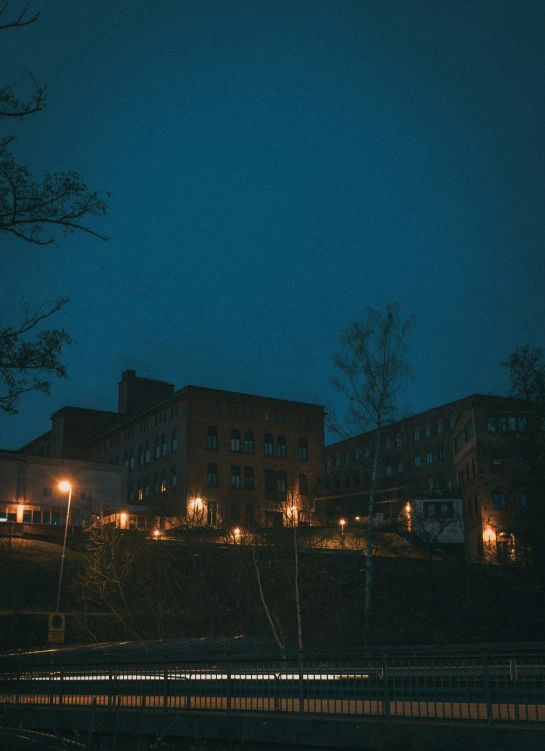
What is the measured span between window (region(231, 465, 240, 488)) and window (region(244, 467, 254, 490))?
1047mm

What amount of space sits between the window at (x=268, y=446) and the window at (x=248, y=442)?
1.86 metres

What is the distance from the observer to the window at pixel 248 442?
4148 inches

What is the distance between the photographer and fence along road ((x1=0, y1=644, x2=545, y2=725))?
50.4 ft

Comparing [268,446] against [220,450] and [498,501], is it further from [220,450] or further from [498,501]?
[498,501]

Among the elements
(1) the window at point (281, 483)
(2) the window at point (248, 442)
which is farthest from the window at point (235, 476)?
(1) the window at point (281, 483)

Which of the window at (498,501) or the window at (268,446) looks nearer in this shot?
the window at (498,501)

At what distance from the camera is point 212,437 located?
103 metres

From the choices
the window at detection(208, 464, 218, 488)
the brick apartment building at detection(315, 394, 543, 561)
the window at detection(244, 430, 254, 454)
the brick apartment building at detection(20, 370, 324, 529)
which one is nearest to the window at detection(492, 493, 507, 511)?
the brick apartment building at detection(315, 394, 543, 561)

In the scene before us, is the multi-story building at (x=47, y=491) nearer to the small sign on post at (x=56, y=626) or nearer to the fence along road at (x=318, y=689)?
the small sign on post at (x=56, y=626)

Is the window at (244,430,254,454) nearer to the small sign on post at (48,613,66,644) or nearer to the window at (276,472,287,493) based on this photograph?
the window at (276,472,287,493)

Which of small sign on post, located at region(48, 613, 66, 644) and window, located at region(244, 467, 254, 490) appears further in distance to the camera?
window, located at region(244, 467, 254, 490)

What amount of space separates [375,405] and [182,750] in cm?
2522

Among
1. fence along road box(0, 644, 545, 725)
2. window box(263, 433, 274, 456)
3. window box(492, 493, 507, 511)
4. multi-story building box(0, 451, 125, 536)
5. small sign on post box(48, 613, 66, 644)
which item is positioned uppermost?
window box(263, 433, 274, 456)

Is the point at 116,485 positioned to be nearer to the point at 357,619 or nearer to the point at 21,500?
the point at 21,500
